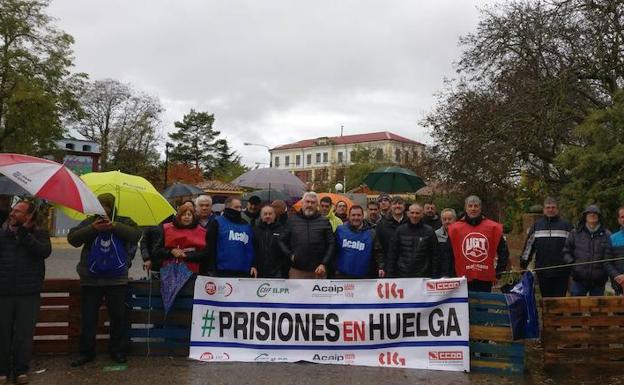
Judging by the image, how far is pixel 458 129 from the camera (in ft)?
71.4

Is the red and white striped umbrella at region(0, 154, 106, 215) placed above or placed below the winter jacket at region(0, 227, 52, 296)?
above

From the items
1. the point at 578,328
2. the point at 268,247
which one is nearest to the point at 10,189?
the point at 268,247

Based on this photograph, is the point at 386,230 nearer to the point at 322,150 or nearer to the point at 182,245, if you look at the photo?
the point at 182,245

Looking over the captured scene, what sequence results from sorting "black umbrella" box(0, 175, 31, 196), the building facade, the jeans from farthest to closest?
1. the building facade
2. the jeans
3. "black umbrella" box(0, 175, 31, 196)

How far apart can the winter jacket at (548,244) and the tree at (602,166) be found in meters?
5.85

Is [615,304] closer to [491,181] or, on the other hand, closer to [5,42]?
[491,181]

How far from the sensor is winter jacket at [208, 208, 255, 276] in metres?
6.36

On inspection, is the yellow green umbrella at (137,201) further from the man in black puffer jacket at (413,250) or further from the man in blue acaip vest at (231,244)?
the man in black puffer jacket at (413,250)

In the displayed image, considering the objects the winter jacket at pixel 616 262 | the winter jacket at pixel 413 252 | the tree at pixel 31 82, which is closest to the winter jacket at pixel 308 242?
the winter jacket at pixel 413 252

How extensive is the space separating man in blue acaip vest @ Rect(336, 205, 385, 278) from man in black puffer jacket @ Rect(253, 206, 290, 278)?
679 mm

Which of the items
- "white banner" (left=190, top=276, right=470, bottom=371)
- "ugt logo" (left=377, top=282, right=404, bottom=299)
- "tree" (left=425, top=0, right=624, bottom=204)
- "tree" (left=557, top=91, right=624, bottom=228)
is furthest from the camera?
"tree" (left=425, top=0, right=624, bottom=204)

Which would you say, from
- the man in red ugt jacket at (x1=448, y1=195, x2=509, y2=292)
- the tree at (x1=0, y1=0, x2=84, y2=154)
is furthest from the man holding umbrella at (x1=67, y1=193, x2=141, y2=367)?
the tree at (x1=0, y1=0, x2=84, y2=154)

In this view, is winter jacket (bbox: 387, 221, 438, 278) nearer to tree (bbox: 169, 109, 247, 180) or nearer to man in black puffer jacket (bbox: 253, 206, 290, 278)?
man in black puffer jacket (bbox: 253, 206, 290, 278)

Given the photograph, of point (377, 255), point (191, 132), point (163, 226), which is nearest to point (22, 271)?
point (163, 226)
